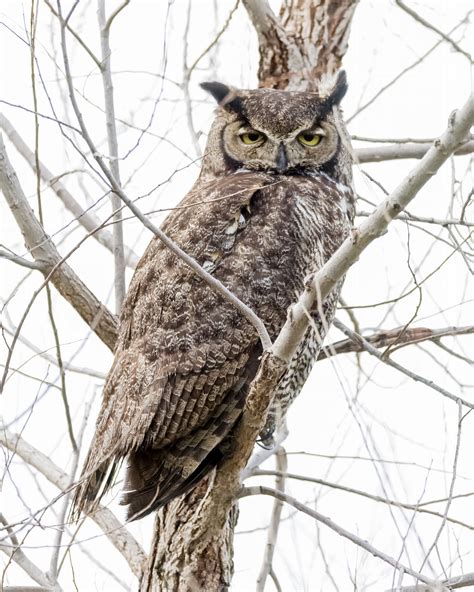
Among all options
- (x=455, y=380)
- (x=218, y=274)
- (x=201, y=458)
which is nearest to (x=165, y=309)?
(x=218, y=274)

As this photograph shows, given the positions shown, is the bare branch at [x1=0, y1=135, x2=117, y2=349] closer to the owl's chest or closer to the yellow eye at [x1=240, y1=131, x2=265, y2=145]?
the owl's chest

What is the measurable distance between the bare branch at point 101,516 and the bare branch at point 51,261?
663mm

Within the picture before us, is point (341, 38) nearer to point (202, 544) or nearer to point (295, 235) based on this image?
point (295, 235)

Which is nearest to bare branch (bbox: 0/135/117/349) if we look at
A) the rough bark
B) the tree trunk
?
the tree trunk

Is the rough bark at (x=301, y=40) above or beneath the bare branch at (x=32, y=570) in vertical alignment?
above

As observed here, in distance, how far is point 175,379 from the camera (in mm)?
3736

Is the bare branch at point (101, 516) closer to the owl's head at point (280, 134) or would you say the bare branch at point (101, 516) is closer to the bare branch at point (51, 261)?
the bare branch at point (51, 261)

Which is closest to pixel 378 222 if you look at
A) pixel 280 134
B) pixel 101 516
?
pixel 280 134

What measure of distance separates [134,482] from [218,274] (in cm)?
96

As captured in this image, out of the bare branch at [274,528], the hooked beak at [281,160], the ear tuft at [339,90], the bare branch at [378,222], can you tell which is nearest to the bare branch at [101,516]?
the bare branch at [274,528]

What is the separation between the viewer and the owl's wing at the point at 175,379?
371 cm

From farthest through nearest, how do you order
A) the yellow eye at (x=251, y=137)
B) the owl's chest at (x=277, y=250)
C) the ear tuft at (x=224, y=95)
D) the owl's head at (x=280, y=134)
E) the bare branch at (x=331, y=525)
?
the ear tuft at (x=224, y=95)
the yellow eye at (x=251, y=137)
the owl's head at (x=280, y=134)
the owl's chest at (x=277, y=250)
the bare branch at (x=331, y=525)

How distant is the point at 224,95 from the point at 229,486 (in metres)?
2.22

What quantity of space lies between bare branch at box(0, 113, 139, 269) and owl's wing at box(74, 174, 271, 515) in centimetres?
86
